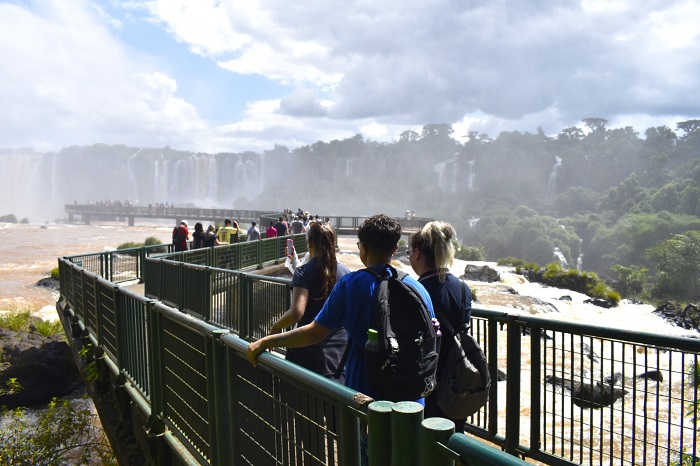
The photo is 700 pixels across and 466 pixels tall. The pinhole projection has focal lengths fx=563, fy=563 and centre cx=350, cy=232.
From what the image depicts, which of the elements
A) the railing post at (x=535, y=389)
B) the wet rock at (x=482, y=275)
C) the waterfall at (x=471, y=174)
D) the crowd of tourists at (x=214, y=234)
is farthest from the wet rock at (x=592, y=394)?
the waterfall at (x=471, y=174)

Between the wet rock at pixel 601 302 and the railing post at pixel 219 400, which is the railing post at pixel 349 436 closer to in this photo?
the railing post at pixel 219 400

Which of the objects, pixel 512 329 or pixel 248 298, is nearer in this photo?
pixel 512 329

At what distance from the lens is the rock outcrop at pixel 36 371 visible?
9750mm

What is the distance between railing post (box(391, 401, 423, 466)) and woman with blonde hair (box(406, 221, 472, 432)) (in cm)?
154

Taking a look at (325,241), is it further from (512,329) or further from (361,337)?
(512,329)

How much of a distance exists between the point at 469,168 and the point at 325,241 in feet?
360

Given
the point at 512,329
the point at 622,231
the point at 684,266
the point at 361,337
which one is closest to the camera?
the point at 361,337

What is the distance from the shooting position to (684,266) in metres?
30.9

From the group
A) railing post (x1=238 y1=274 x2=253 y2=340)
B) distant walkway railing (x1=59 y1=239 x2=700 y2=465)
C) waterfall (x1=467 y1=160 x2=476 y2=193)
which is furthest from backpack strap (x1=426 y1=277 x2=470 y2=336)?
waterfall (x1=467 y1=160 x2=476 y2=193)

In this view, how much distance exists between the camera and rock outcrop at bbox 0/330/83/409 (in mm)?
9750

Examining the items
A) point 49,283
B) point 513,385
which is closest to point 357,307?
point 513,385

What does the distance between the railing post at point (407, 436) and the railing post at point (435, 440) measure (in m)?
0.06

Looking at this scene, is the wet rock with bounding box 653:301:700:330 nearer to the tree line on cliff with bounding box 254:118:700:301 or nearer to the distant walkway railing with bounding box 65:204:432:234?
the tree line on cliff with bounding box 254:118:700:301

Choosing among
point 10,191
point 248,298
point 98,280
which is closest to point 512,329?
point 248,298
